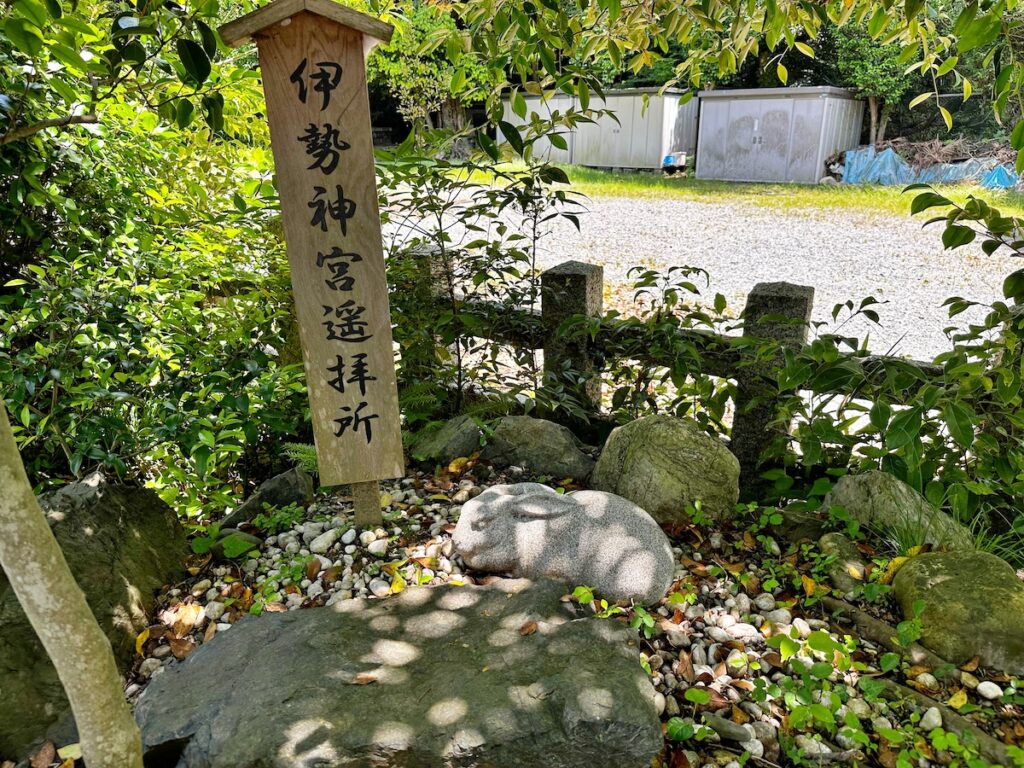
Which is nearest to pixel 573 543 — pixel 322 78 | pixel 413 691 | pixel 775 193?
pixel 413 691

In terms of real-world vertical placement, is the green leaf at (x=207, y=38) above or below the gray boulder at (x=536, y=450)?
above

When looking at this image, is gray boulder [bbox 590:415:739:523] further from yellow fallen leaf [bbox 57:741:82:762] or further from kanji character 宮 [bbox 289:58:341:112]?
yellow fallen leaf [bbox 57:741:82:762]

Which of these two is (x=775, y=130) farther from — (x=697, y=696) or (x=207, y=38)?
(x=207, y=38)

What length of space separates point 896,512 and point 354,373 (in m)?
2.08

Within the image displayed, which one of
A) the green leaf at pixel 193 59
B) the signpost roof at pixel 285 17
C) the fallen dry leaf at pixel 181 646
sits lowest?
the fallen dry leaf at pixel 181 646

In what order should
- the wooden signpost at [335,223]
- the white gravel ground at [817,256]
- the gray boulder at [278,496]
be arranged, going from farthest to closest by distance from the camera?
the white gravel ground at [817,256]
the gray boulder at [278,496]
the wooden signpost at [335,223]

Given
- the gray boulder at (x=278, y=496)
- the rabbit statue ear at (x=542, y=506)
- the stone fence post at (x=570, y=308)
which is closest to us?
the rabbit statue ear at (x=542, y=506)

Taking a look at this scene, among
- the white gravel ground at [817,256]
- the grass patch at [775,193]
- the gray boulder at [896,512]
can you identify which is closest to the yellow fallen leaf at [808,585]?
the gray boulder at [896,512]

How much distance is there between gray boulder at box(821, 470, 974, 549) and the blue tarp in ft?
46.8

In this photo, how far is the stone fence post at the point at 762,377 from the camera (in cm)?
303

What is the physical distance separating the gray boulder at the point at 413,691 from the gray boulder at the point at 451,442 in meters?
1.11

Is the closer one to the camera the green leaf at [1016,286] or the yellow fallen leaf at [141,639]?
the green leaf at [1016,286]

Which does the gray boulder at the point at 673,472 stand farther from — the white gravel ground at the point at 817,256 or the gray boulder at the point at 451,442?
the white gravel ground at the point at 817,256

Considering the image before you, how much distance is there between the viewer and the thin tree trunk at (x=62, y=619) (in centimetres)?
125
